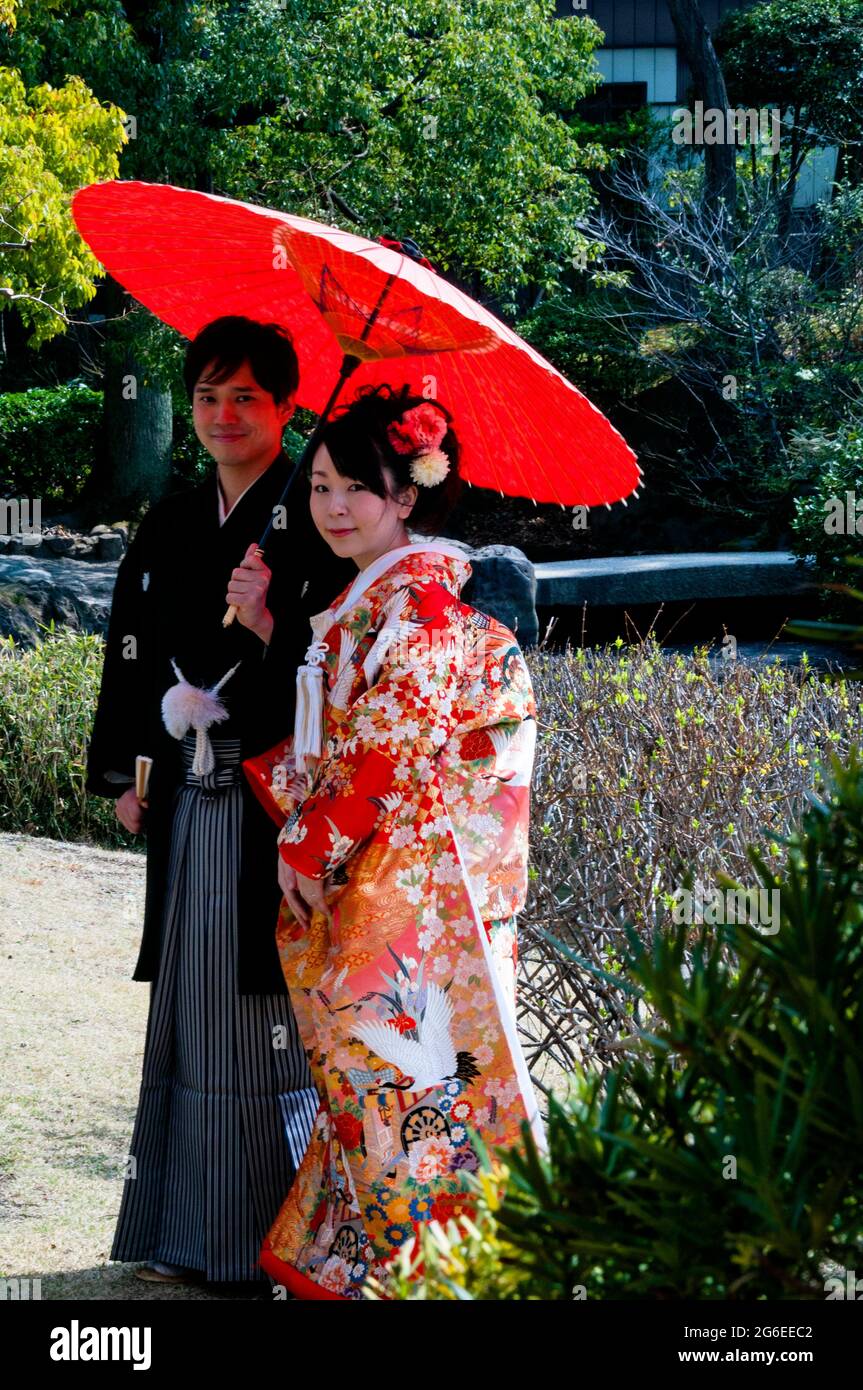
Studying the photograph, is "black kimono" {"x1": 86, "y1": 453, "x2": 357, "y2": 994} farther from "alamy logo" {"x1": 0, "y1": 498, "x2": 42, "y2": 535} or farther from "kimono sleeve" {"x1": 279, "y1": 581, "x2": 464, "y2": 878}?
"alamy logo" {"x1": 0, "y1": 498, "x2": 42, "y2": 535}

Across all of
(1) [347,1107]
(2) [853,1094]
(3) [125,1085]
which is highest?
(2) [853,1094]

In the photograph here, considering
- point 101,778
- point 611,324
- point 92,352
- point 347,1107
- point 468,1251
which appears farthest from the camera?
point 92,352

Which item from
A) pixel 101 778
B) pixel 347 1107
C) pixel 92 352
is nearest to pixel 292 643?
pixel 101 778

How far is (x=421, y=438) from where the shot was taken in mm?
2746

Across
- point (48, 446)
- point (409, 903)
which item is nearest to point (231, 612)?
point (409, 903)

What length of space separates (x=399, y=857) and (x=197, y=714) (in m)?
0.64

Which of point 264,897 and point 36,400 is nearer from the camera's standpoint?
point 264,897

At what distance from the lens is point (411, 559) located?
2709 mm

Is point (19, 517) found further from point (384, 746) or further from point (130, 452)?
point (384, 746)

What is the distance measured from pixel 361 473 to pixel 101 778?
3.61 feet

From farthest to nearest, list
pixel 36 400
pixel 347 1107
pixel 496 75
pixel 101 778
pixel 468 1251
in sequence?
1. pixel 36 400
2. pixel 496 75
3. pixel 101 778
4. pixel 347 1107
5. pixel 468 1251

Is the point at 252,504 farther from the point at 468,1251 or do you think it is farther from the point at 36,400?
the point at 36,400

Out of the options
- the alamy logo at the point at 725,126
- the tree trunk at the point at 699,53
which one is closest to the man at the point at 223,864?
the alamy logo at the point at 725,126
